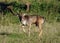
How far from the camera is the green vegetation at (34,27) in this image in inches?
475

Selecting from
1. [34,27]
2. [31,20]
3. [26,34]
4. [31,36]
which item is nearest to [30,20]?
[31,20]

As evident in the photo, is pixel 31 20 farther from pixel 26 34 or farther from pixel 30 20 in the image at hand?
pixel 26 34

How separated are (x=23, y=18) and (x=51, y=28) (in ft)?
8.76

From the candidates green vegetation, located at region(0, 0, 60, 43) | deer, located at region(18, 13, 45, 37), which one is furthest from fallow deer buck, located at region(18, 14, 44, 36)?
green vegetation, located at region(0, 0, 60, 43)

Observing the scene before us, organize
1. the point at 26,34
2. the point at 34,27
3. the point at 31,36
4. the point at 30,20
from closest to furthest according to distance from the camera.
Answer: the point at 31,36
the point at 26,34
the point at 30,20
the point at 34,27

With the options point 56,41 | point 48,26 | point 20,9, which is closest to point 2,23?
point 48,26

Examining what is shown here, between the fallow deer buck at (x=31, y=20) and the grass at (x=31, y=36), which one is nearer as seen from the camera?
the grass at (x=31, y=36)

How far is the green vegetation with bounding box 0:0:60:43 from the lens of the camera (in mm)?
12053

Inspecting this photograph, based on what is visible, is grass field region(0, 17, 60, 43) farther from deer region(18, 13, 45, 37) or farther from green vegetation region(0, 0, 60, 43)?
deer region(18, 13, 45, 37)

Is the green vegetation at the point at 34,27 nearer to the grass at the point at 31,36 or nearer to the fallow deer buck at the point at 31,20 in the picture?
the grass at the point at 31,36

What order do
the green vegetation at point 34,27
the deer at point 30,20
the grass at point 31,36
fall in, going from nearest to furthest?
the grass at point 31,36, the green vegetation at point 34,27, the deer at point 30,20

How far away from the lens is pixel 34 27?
1531 centimetres

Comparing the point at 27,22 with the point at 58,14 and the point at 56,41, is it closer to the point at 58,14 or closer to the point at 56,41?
the point at 56,41

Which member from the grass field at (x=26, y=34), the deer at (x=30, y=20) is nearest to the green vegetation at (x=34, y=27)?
the grass field at (x=26, y=34)
